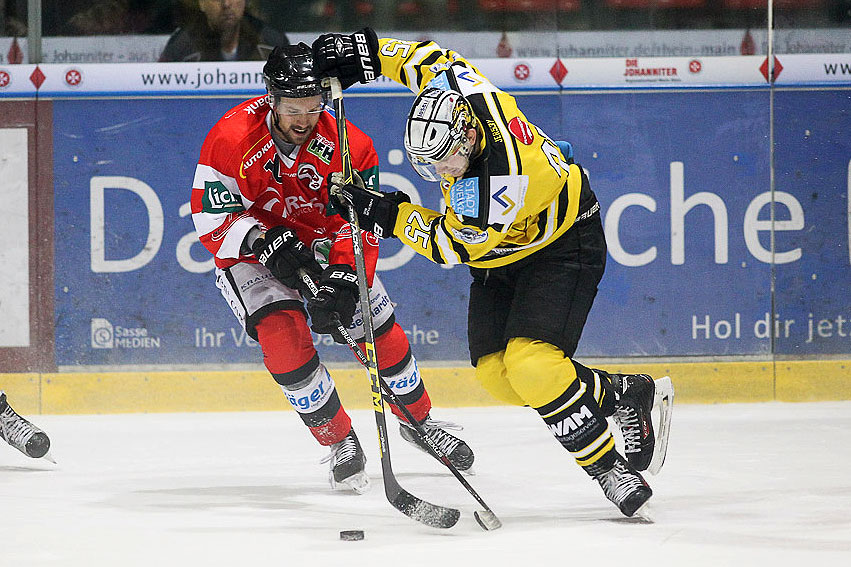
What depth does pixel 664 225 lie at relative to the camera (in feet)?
17.0

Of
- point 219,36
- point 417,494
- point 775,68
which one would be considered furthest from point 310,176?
point 775,68

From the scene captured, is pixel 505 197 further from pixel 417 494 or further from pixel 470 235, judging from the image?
pixel 417 494

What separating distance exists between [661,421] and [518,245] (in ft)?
2.57

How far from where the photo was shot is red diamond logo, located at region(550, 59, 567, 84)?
17.0 ft

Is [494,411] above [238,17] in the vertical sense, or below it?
below

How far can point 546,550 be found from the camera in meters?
2.54

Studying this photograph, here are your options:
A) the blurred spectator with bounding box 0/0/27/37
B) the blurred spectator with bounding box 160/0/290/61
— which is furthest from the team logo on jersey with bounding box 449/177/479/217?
the blurred spectator with bounding box 0/0/27/37

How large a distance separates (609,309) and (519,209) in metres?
2.48

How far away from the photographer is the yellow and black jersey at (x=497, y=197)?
9.13 ft

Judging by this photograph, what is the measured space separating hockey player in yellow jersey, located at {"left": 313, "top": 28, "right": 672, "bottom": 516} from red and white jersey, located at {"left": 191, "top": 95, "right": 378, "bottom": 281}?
396 millimetres

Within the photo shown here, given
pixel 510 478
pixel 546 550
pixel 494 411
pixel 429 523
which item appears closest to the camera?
pixel 546 550

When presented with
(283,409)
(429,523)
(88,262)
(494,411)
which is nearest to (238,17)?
(88,262)

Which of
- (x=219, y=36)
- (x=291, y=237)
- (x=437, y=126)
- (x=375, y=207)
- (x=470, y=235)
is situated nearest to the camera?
(x=437, y=126)

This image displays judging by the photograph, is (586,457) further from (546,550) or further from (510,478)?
(510,478)
